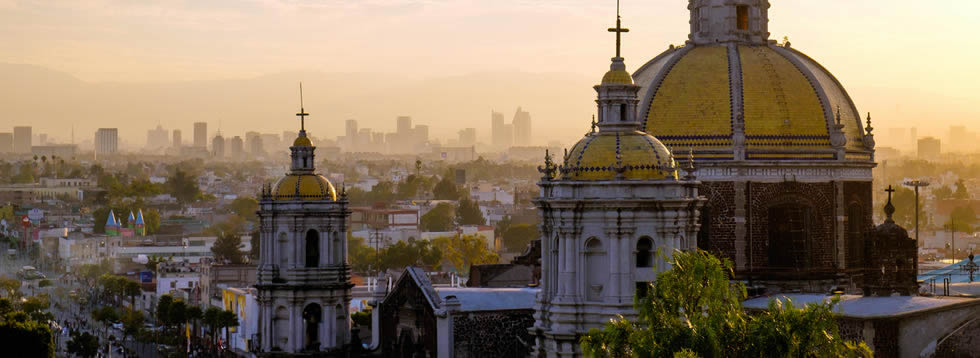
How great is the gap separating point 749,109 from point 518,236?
380 ft

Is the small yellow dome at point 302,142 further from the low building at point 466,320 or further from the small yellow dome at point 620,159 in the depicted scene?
the small yellow dome at point 620,159

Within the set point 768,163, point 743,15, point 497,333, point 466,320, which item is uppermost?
point 743,15

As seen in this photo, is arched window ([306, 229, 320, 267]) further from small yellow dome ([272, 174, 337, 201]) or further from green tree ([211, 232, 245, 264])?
green tree ([211, 232, 245, 264])

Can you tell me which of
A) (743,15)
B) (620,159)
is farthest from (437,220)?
(620,159)

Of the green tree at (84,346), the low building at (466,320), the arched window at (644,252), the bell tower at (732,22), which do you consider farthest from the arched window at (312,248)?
the green tree at (84,346)

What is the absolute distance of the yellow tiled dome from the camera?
154 ft

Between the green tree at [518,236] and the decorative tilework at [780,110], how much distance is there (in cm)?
11207

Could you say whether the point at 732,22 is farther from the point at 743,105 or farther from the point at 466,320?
the point at 466,320

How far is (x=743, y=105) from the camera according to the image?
47094 mm

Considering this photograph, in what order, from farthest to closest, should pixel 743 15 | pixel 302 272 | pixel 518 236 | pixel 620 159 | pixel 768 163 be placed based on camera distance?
pixel 518 236
pixel 302 272
pixel 743 15
pixel 768 163
pixel 620 159

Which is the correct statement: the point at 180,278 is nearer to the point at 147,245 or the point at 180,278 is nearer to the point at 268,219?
the point at 147,245

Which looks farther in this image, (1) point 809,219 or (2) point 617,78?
(1) point 809,219

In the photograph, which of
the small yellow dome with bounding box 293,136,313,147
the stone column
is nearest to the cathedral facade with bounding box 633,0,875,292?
the stone column

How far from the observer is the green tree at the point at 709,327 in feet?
99.9
